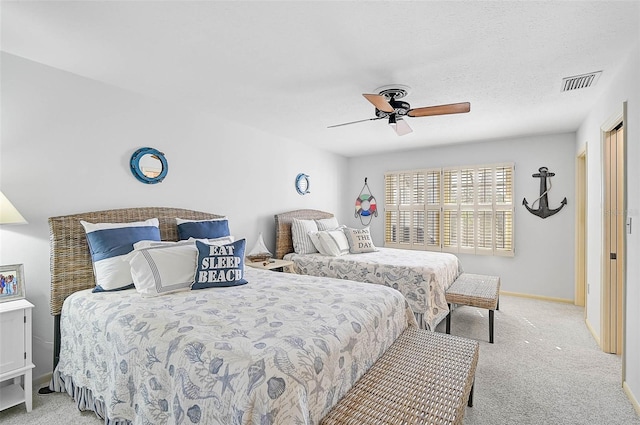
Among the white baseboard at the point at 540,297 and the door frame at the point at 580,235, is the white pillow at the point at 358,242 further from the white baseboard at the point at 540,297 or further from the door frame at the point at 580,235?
the door frame at the point at 580,235

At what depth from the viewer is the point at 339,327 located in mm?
1698

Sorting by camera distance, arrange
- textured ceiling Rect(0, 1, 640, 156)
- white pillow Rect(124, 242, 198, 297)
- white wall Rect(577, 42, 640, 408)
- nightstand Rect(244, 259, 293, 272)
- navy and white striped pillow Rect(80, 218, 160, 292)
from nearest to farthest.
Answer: textured ceiling Rect(0, 1, 640, 156) < white wall Rect(577, 42, 640, 408) < white pillow Rect(124, 242, 198, 297) < navy and white striped pillow Rect(80, 218, 160, 292) < nightstand Rect(244, 259, 293, 272)

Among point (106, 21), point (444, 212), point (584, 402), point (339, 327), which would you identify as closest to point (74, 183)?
point (106, 21)

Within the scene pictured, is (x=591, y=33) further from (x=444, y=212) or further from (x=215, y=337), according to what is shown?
(x=444, y=212)

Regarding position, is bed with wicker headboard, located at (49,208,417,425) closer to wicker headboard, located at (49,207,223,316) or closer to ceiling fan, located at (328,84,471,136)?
wicker headboard, located at (49,207,223,316)

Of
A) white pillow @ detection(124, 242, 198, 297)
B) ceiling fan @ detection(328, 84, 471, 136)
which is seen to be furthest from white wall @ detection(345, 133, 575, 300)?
white pillow @ detection(124, 242, 198, 297)

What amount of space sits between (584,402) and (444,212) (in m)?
3.45

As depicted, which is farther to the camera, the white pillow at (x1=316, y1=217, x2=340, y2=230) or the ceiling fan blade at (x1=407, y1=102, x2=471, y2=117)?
the white pillow at (x1=316, y1=217, x2=340, y2=230)

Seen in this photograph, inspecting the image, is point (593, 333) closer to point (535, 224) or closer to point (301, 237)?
point (535, 224)

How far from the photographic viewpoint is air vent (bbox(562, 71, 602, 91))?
8.44 feet

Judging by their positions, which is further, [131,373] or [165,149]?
[165,149]

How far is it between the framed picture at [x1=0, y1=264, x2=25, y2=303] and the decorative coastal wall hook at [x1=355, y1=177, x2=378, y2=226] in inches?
195

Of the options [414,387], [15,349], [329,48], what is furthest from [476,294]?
[15,349]

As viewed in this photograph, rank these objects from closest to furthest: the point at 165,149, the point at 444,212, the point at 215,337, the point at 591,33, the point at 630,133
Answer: the point at 215,337, the point at 591,33, the point at 630,133, the point at 165,149, the point at 444,212
